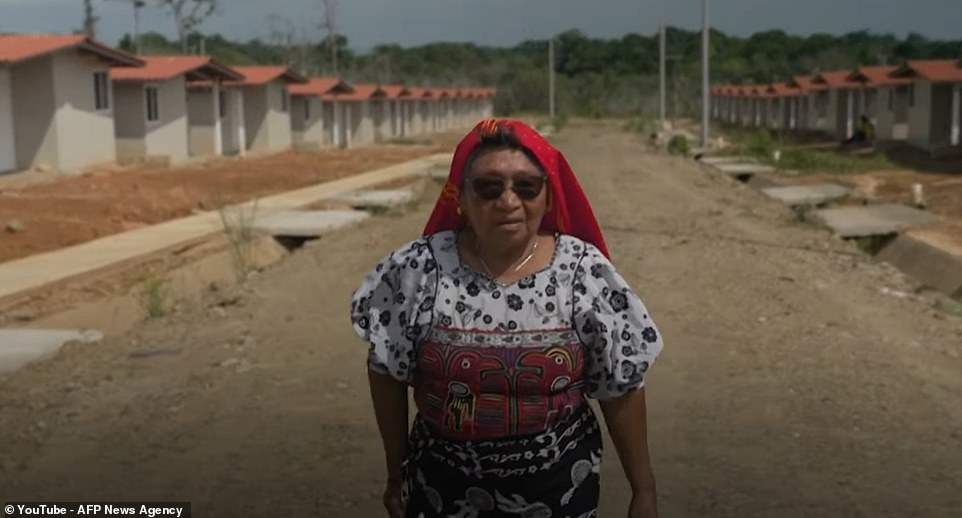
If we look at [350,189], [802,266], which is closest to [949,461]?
[802,266]

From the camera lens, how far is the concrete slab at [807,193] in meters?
20.0

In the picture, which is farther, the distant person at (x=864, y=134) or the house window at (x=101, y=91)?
the distant person at (x=864, y=134)

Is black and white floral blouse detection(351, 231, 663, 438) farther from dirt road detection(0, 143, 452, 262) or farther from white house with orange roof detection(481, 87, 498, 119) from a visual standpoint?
white house with orange roof detection(481, 87, 498, 119)

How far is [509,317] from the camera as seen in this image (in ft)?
8.51

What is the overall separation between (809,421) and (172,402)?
11.7 ft

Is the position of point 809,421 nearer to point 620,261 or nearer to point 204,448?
point 204,448

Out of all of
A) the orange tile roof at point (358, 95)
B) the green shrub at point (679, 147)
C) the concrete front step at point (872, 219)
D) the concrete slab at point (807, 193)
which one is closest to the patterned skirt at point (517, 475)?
the concrete front step at point (872, 219)

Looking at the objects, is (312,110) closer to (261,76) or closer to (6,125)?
(261,76)

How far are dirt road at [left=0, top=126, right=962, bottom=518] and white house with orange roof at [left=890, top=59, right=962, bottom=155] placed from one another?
866 inches

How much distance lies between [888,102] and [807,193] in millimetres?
19679

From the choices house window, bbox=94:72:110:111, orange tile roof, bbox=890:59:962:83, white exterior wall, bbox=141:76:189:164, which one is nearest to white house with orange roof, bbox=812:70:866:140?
orange tile roof, bbox=890:59:962:83

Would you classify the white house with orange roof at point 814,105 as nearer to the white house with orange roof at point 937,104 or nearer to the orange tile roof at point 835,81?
the orange tile roof at point 835,81

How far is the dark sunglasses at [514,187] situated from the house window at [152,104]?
33248mm

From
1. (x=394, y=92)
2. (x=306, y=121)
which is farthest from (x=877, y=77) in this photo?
(x=394, y=92)
